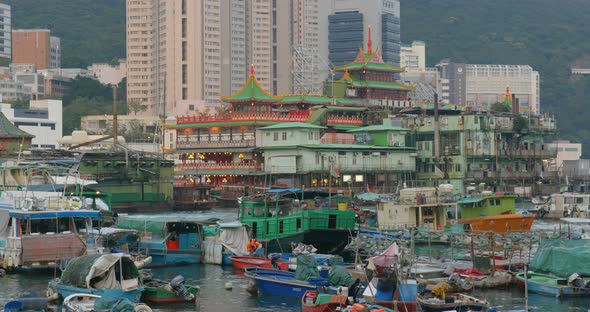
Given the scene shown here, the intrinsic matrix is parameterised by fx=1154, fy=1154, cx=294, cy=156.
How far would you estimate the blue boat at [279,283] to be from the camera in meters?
45.6

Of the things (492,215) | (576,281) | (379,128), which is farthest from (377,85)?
(576,281)

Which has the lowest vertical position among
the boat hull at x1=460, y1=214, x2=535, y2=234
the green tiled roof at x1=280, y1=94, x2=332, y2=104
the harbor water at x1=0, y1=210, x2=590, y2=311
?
the harbor water at x1=0, y1=210, x2=590, y2=311

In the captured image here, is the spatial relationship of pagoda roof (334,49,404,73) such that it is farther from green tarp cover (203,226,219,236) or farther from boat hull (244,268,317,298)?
boat hull (244,268,317,298)

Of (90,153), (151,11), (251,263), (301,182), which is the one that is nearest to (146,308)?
(251,263)

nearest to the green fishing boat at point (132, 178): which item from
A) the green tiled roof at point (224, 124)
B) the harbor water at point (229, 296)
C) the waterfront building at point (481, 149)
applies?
the green tiled roof at point (224, 124)

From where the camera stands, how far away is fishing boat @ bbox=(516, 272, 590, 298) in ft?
151

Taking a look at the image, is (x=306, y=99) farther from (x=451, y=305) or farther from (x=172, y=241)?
(x=451, y=305)

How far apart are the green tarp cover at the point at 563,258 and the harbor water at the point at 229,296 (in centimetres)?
155

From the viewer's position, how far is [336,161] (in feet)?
354

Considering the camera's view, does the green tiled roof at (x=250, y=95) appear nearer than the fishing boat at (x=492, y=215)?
No

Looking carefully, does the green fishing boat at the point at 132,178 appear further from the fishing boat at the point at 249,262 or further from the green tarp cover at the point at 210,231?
the fishing boat at the point at 249,262

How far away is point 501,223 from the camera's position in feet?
221

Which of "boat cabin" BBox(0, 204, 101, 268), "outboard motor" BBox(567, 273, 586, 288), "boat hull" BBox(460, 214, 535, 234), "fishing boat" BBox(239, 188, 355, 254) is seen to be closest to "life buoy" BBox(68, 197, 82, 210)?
"boat cabin" BBox(0, 204, 101, 268)

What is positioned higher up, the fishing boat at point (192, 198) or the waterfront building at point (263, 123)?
the waterfront building at point (263, 123)
